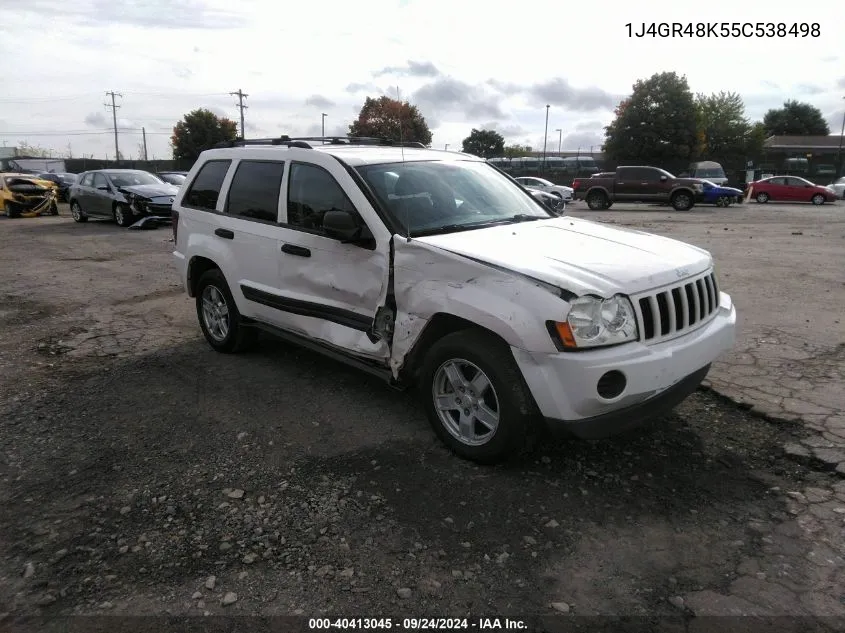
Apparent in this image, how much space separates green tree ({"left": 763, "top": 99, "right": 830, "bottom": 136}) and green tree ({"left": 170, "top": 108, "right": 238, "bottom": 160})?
230 feet

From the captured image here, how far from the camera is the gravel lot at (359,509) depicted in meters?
2.56

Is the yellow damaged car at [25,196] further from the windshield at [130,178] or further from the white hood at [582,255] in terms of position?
the white hood at [582,255]

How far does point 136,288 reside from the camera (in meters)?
8.74

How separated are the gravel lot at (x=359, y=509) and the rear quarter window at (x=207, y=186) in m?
1.47

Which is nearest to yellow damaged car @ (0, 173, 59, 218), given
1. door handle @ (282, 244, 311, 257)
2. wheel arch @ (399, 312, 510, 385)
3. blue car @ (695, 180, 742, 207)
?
door handle @ (282, 244, 311, 257)

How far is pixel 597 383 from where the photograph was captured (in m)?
3.02

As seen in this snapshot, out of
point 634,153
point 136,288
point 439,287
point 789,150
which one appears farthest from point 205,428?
point 789,150

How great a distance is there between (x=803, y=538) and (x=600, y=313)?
1.37m

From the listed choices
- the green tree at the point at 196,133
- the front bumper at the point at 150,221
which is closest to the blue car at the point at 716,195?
the front bumper at the point at 150,221

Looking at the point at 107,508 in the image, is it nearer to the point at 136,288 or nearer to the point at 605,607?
the point at 605,607

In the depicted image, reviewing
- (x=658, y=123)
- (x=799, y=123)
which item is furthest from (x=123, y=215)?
(x=799, y=123)

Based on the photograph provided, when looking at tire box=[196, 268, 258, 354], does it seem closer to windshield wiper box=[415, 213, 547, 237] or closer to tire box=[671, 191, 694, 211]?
windshield wiper box=[415, 213, 547, 237]

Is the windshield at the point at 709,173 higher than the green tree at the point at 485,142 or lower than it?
lower

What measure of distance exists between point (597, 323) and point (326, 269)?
1.93 meters
